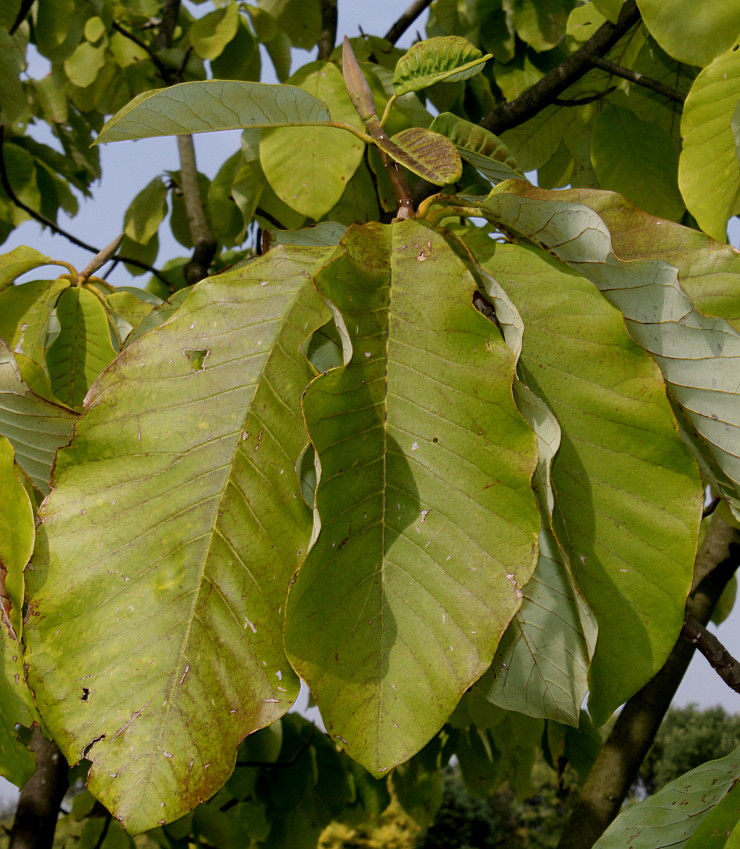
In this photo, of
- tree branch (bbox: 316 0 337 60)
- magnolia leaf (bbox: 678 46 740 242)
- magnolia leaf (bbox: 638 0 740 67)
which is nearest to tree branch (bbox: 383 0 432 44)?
tree branch (bbox: 316 0 337 60)

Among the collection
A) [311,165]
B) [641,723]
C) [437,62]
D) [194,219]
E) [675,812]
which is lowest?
[641,723]

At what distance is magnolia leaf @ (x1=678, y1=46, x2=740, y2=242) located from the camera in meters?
0.73

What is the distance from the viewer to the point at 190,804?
0.45 meters

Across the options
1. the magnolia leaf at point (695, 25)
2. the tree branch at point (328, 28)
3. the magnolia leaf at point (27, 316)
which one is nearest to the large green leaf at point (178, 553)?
the magnolia leaf at point (27, 316)

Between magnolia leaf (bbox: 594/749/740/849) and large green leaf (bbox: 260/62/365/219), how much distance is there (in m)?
0.64

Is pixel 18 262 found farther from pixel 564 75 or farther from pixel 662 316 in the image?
pixel 564 75

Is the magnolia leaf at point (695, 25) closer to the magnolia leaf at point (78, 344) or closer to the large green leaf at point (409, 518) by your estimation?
the large green leaf at point (409, 518)

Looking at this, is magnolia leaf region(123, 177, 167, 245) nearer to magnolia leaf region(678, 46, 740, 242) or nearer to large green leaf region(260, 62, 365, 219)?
large green leaf region(260, 62, 365, 219)

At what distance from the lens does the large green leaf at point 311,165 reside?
924mm

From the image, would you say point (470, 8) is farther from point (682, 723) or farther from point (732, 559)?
point (682, 723)

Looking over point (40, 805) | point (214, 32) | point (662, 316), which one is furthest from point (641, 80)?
point (40, 805)

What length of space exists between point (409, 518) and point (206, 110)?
1.06 ft

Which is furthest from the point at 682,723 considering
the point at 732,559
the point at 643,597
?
the point at 643,597

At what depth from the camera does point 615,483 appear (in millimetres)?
520
